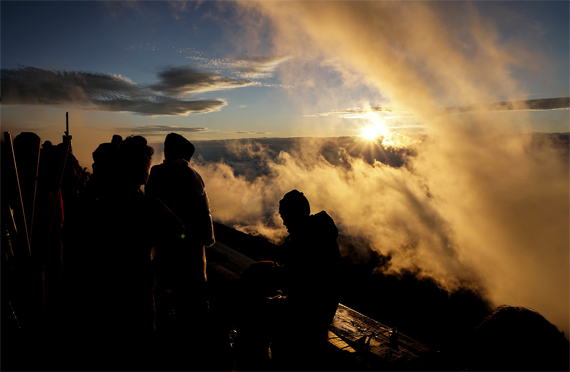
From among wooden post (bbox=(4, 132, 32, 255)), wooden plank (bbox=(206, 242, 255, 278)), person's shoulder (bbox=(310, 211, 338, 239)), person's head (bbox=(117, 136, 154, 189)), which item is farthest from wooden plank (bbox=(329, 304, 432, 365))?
wooden post (bbox=(4, 132, 32, 255))

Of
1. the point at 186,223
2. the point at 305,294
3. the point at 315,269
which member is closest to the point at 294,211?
the point at 315,269

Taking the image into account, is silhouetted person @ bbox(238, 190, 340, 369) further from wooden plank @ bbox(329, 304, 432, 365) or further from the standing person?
the standing person

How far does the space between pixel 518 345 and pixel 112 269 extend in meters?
3.71

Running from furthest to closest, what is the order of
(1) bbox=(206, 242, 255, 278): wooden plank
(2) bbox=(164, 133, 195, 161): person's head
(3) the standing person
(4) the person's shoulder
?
1. (1) bbox=(206, 242, 255, 278): wooden plank
2. (2) bbox=(164, 133, 195, 161): person's head
3. (3) the standing person
4. (4) the person's shoulder

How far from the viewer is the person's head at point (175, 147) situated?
363 centimetres

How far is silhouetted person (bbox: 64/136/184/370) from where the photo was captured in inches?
83.7

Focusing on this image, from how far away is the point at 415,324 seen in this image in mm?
21734

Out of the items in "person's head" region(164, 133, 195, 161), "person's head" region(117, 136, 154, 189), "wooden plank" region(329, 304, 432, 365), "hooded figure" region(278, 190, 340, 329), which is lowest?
"wooden plank" region(329, 304, 432, 365)

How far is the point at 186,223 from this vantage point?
11.7 feet

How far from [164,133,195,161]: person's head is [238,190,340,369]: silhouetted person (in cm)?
163

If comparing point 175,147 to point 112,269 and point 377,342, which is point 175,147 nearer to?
point 112,269

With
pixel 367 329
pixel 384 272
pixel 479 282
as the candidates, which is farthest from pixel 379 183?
pixel 367 329

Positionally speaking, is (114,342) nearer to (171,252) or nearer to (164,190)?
(171,252)

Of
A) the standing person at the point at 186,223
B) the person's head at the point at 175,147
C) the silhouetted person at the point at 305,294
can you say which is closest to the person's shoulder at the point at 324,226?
the silhouetted person at the point at 305,294
